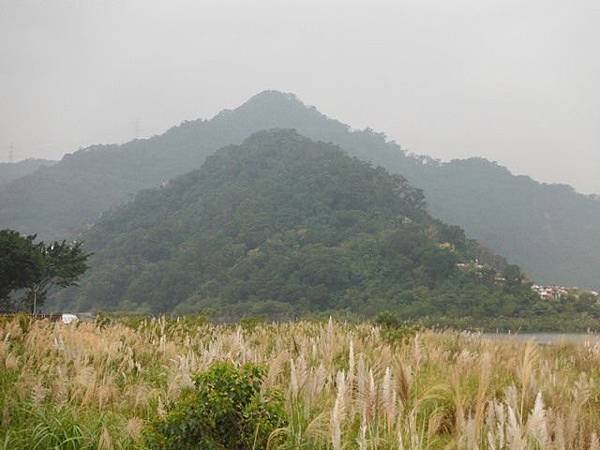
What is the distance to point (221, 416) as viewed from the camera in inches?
117

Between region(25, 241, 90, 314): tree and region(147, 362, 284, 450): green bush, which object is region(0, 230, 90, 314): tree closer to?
region(25, 241, 90, 314): tree

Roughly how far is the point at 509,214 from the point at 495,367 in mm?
155980

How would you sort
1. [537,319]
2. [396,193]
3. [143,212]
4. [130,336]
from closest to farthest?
[130,336] < [537,319] < [396,193] < [143,212]

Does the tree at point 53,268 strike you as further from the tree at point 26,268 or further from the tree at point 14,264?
the tree at point 14,264

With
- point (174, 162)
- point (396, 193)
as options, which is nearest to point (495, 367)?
point (396, 193)

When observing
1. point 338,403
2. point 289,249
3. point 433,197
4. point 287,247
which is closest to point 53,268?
point 338,403

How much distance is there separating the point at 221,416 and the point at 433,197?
153 meters

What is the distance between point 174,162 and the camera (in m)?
182

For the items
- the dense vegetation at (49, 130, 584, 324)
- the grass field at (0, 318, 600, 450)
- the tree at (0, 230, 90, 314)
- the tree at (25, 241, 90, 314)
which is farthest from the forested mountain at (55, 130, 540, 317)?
the grass field at (0, 318, 600, 450)

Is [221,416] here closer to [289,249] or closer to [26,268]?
[26,268]

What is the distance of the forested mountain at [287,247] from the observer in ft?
219

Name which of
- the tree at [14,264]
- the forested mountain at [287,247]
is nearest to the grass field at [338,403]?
the tree at [14,264]

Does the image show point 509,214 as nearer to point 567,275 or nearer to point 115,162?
point 567,275

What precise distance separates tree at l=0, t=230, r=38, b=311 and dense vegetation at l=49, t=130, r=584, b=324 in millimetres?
26966
